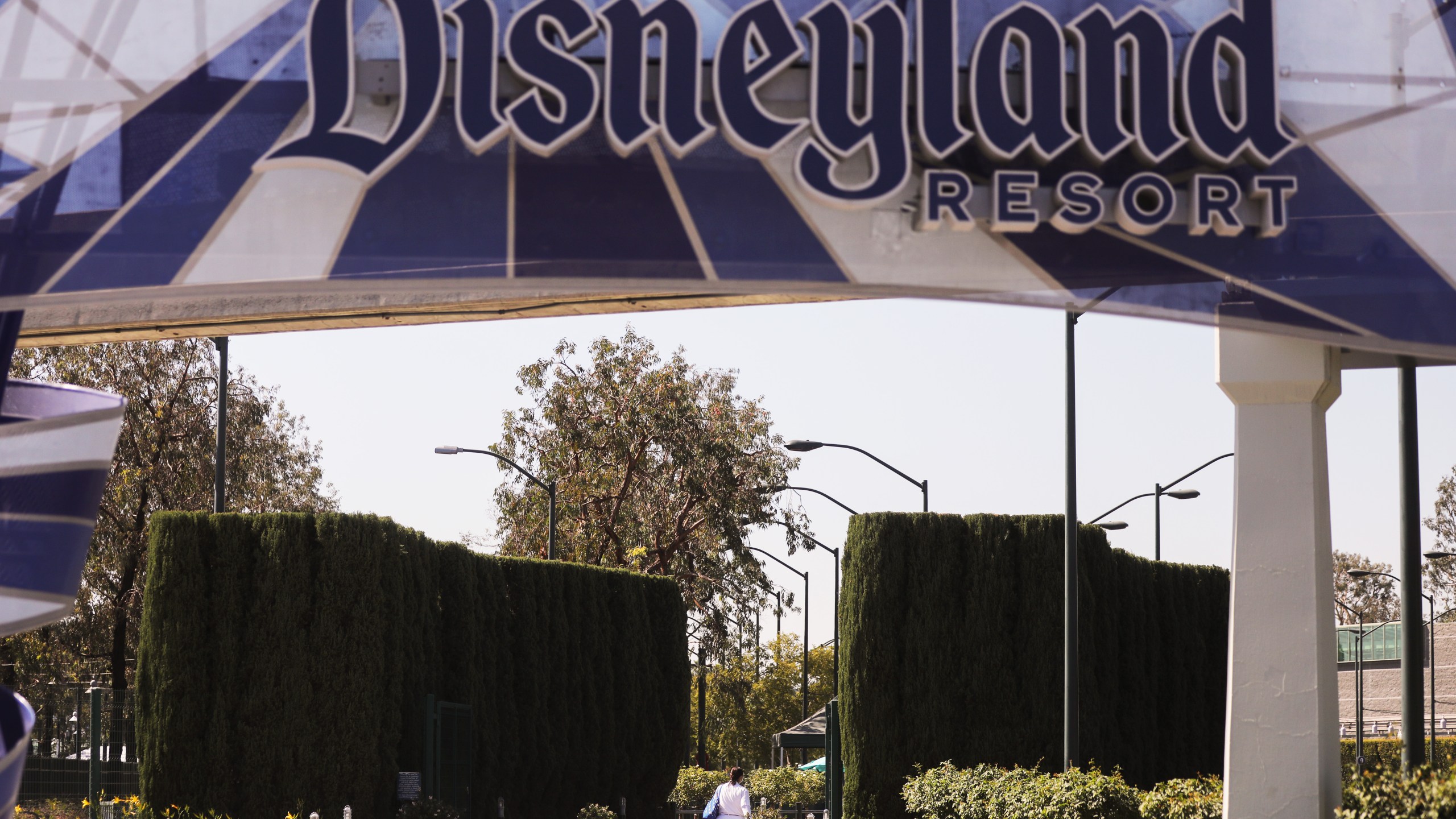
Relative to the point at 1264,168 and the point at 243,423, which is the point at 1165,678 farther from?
the point at 243,423

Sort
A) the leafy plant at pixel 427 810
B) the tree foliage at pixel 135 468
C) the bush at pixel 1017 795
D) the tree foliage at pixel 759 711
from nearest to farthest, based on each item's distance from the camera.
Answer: the bush at pixel 1017 795
the leafy plant at pixel 427 810
the tree foliage at pixel 135 468
the tree foliage at pixel 759 711

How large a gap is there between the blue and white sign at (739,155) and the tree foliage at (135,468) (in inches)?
1232

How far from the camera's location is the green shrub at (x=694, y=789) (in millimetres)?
42906

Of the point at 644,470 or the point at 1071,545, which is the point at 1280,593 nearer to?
the point at 1071,545

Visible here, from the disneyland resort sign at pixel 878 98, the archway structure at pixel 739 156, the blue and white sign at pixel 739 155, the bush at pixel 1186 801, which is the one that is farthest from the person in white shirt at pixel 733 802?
the disneyland resort sign at pixel 878 98

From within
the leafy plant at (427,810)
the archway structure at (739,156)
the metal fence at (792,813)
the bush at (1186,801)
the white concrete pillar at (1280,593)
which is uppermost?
the archway structure at (739,156)

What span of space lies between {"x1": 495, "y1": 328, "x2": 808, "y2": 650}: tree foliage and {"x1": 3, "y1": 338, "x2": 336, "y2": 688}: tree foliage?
28.3 feet

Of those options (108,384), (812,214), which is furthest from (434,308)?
(108,384)

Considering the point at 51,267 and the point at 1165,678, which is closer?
the point at 51,267

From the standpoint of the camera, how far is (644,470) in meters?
47.8

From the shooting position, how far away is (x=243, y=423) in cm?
4347

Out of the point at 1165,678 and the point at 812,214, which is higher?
the point at 812,214

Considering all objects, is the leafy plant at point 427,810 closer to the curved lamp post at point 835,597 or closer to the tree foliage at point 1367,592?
the curved lamp post at point 835,597

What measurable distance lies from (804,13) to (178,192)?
4.23 meters
